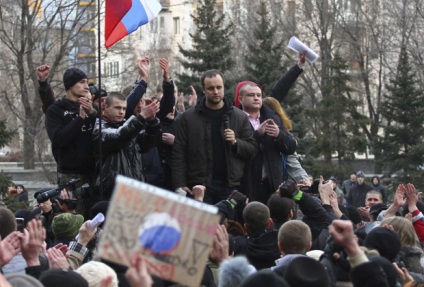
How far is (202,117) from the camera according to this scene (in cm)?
1089

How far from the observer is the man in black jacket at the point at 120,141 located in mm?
9828

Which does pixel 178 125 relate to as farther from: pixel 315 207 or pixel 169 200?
pixel 169 200

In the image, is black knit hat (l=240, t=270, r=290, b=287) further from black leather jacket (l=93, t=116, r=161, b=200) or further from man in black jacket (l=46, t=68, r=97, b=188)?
man in black jacket (l=46, t=68, r=97, b=188)

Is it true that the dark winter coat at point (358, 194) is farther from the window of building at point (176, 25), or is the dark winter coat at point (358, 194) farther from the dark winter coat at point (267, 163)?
the window of building at point (176, 25)

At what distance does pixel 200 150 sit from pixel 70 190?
53.3 inches

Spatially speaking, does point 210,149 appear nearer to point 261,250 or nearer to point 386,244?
point 261,250

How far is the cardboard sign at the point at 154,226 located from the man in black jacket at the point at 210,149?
595cm

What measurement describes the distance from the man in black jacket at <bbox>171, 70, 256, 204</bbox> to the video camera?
3.25 feet

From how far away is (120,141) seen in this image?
9820 millimetres

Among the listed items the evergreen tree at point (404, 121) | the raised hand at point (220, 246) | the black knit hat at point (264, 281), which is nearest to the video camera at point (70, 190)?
the raised hand at point (220, 246)

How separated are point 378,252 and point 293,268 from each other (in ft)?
4.65

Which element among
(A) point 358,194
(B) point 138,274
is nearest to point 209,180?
(B) point 138,274

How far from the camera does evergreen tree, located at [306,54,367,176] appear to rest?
43.1m

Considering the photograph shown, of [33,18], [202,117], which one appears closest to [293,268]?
[202,117]
